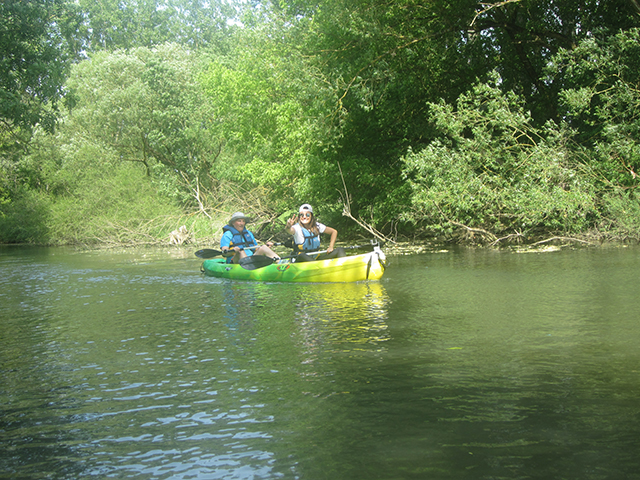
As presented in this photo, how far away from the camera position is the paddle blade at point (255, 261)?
40.7ft

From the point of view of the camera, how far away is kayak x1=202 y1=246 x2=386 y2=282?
1123 centimetres

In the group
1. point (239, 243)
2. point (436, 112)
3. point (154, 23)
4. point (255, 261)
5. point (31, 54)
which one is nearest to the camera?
point (255, 261)

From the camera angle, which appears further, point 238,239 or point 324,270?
point 238,239

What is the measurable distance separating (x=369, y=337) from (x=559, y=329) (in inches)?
79.6

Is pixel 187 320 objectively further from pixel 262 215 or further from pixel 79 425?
pixel 262 215

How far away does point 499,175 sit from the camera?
15945 mm

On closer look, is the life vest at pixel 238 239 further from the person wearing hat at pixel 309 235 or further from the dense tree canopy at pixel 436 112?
the dense tree canopy at pixel 436 112

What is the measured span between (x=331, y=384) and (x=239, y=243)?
8355 millimetres

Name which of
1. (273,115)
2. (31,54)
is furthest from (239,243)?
(273,115)

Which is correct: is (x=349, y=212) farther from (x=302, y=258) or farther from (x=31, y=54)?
(x=31, y=54)

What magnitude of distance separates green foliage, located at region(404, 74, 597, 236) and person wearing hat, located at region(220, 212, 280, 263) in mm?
4656

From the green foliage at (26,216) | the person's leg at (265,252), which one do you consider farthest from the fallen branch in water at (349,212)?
the green foliage at (26,216)

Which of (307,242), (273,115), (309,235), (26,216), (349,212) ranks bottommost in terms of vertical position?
(307,242)

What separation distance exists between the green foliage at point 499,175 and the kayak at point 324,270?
4868mm
